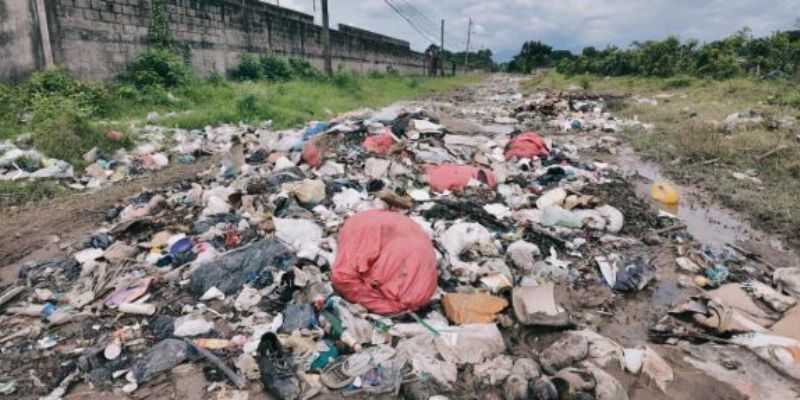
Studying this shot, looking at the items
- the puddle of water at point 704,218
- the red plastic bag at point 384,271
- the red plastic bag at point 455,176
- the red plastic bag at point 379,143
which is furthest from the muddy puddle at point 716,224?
the red plastic bag at point 379,143

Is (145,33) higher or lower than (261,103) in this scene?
higher

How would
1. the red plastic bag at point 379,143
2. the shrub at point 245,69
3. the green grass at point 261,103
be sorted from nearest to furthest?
the red plastic bag at point 379,143 < the green grass at point 261,103 < the shrub at point 245,69

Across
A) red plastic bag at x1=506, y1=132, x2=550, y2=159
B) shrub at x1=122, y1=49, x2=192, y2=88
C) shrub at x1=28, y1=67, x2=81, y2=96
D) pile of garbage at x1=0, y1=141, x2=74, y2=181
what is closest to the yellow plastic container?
red plastic bag at x1=506, y1=132, x2=550, y2=159

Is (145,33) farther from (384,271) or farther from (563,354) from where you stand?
(563,354)

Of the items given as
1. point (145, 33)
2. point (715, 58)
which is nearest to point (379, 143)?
point (145, 33)

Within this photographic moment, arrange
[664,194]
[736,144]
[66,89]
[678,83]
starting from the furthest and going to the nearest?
[678,83] → [66,89] → [736,144] → [664,194]

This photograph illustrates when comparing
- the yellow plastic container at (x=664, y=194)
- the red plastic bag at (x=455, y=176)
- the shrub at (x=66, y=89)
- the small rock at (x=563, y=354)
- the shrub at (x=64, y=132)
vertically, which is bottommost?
the small rock at (x=563, y=354)

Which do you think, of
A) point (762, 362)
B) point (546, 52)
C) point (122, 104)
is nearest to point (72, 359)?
point (762, 362)

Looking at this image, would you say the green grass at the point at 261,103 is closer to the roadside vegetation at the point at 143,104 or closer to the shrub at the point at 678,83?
the roadside vegetation at the point at 143,104

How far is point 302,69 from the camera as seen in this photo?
15094 mm

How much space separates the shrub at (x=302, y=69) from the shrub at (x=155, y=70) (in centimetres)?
531

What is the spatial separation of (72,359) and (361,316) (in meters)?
1.64

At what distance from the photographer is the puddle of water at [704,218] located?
452 cm

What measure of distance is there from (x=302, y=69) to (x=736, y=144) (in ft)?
40.1
